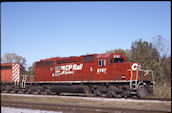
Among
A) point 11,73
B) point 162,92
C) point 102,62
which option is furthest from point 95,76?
point 11,73

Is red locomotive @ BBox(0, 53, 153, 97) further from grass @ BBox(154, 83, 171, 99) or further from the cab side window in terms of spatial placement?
grass @ BBox(154, 83, 171, 99)

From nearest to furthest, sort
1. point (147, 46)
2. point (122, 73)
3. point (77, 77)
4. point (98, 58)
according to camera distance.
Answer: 1. point (122, 73)
2. point (98, 58)
3. point (77, 77)
4. point (147, 46)

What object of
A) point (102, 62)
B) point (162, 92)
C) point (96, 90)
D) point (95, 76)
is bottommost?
point (162, 92)

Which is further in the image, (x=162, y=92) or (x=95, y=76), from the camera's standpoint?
(x=162, y=92)

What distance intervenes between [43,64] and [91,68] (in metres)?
6.73

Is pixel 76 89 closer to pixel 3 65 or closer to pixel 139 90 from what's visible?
pixel 139 90

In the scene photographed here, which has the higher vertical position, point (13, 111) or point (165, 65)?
point (165, 65)

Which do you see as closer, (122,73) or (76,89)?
(122,73)

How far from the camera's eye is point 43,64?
2320 centimetres

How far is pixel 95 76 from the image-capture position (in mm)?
18688

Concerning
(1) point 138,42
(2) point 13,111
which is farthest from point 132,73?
(1) point 138,42

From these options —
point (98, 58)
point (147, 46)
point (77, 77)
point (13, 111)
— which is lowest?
point (13, 111)

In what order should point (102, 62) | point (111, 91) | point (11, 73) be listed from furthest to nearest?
point (11, 73) → point (102, 62) → point (111, 91)

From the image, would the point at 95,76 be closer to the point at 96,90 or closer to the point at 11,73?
the point at 96,90
